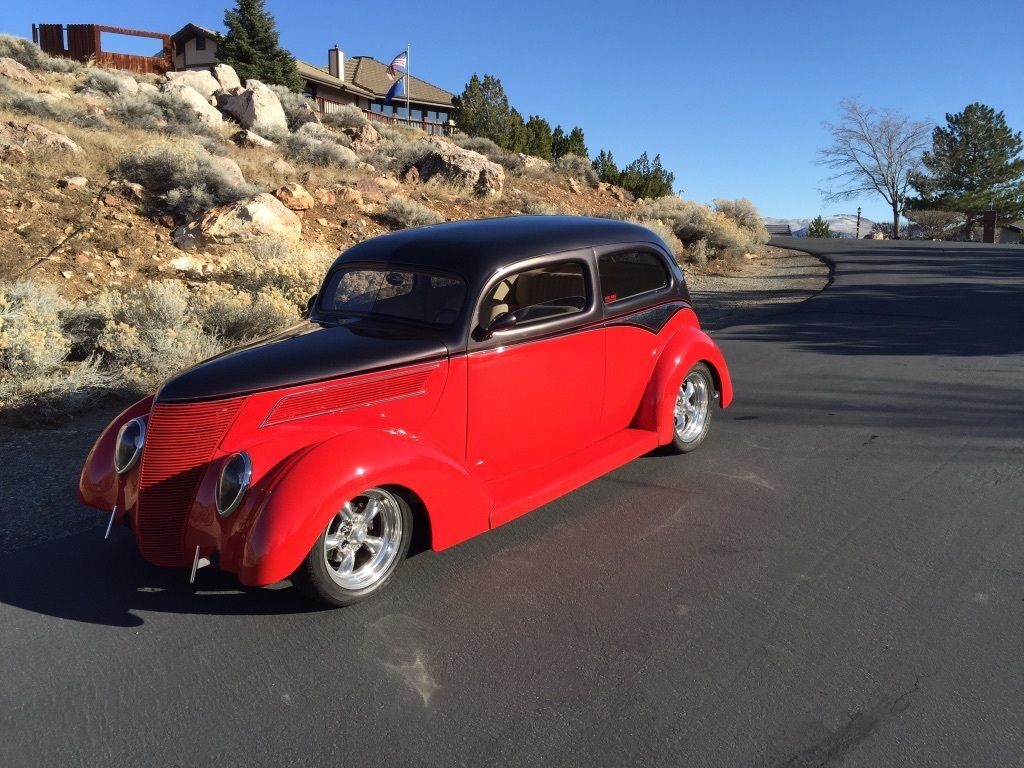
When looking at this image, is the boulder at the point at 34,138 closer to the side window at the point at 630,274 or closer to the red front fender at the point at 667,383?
the side window at the point at 630,274

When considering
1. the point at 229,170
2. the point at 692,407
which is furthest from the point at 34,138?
the point at 692,407

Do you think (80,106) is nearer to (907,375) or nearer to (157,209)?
(157,209)

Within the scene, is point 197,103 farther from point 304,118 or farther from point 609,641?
point 609,641

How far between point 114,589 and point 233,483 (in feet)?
3.18

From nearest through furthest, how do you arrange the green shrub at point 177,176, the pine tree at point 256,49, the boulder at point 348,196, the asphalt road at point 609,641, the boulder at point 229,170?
the asphalt road at point 609,641 < the green shrub at point 177,176 < the boulder at point 229,170 < the boulder at point 348,196 < the pine tree at point 256,49

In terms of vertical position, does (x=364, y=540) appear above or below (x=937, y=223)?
below

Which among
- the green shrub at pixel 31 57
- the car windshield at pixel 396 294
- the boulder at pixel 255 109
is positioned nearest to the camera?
the car windshield at pixel 396 294

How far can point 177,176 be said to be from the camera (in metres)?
14.7

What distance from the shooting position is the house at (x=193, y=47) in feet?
145

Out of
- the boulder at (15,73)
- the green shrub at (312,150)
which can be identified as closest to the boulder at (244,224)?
the green shrub at (312,150)

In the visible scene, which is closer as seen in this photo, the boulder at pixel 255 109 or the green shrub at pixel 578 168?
the boulder at pixel 255 109

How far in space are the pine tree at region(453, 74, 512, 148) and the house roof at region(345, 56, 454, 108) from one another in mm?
14409

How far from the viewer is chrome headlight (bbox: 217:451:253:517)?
11.0 ft

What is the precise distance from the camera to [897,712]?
280 cm
